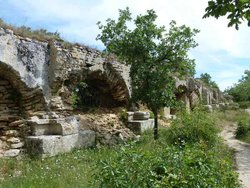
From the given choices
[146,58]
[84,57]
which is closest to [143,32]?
[146,58]

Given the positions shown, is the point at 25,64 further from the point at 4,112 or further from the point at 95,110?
the point at 95,110

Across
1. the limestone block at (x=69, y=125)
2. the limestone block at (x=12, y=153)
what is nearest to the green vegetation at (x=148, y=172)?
the limestone block at (x=12, y=153)

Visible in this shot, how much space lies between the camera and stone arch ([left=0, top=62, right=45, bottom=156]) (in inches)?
300

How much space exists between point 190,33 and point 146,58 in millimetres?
1269

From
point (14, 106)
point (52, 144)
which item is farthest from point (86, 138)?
point (14, 106)

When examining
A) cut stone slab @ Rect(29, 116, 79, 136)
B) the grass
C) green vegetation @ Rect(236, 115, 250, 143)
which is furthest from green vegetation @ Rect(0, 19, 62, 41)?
green vegetation @ Rect(236, 115, 250, 143)

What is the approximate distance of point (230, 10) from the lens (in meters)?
3.28

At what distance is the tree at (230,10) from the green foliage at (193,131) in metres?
5.32

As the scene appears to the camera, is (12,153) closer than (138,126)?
Yes

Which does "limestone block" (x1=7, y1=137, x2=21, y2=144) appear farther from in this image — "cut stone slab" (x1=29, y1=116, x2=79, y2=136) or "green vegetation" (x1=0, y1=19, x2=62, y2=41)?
"green vegetation" (x1=0, y1=19, x2=62, y2=41)

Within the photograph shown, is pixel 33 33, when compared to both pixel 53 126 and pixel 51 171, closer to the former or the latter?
pixel 53 126

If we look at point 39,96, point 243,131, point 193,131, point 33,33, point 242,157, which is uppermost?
point 33,33

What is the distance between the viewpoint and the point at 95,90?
478 inches

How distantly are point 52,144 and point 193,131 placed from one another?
328cm
